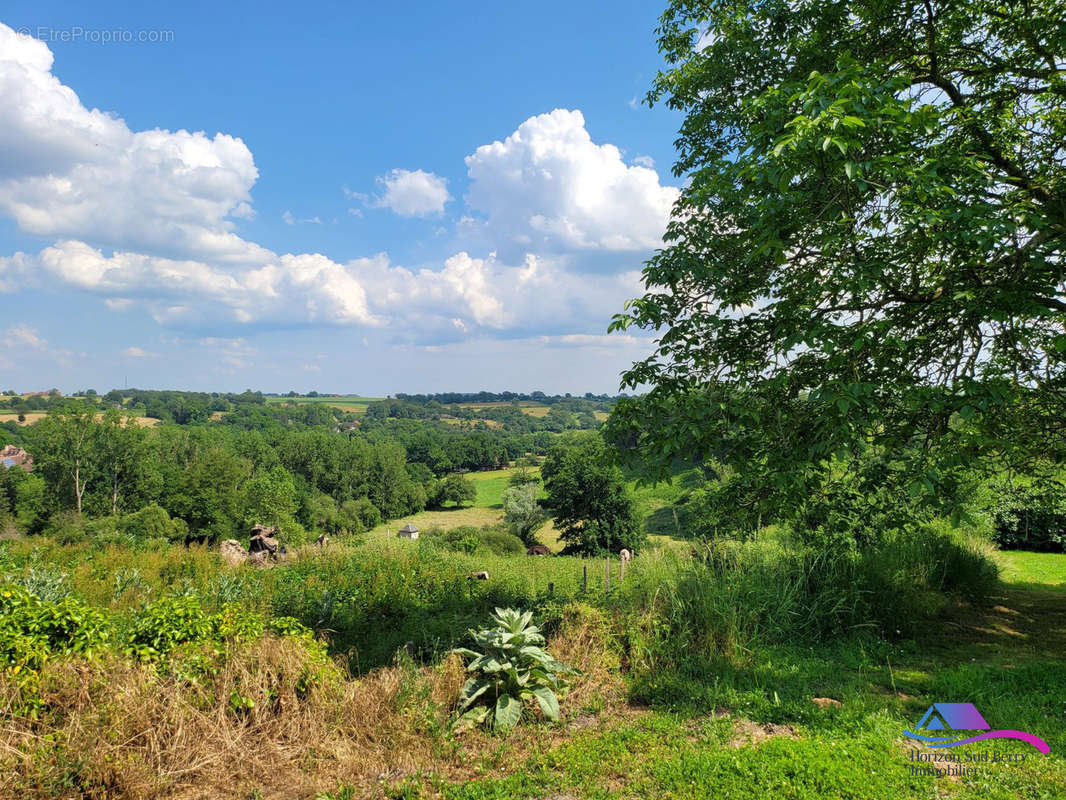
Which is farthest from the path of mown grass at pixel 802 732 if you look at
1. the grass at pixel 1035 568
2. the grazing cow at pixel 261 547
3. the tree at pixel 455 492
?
the tree at pixel 455 492

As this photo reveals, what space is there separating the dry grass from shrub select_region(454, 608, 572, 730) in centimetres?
15

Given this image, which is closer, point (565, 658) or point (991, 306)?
point (991, 306)

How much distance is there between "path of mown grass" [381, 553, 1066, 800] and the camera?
320 cm

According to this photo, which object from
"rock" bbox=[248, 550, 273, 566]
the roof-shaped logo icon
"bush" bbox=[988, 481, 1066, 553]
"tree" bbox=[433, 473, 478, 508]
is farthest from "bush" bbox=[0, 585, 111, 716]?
"tree" bbox=[433, 473, 478, 508]

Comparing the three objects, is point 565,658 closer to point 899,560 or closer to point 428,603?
point 428,603

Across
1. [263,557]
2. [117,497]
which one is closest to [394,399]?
[117,497]

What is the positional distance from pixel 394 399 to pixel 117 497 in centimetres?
14401

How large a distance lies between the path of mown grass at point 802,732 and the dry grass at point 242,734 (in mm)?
247

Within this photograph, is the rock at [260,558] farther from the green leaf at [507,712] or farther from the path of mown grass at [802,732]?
the path of mown grass at [802,732]

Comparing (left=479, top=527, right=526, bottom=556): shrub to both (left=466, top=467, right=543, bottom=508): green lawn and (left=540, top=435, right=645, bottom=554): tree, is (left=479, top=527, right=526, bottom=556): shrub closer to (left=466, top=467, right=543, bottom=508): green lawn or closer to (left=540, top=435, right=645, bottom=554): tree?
(left=540, top=435, right=645, bottom=554): tree

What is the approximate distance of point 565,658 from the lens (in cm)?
495

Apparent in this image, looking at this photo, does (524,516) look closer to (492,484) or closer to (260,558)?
(260,558)

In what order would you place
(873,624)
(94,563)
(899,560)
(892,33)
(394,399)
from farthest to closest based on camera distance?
(394,399), (94,563), (899,560), (873,624), (892,33)

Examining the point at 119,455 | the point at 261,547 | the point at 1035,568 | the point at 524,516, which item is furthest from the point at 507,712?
the point at 119,455
